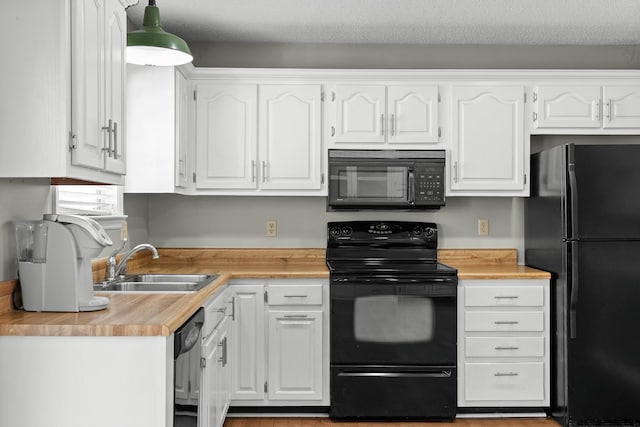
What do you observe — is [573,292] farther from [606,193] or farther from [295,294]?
[295,294]

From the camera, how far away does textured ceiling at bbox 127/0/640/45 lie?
3320 mm

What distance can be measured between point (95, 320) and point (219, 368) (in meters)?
1.16

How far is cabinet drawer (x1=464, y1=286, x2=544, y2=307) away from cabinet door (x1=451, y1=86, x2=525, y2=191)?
68 centimetres

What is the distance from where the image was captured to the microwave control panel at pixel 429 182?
146 inches

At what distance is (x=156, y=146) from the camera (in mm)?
3377

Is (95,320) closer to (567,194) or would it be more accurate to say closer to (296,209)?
(296,209)

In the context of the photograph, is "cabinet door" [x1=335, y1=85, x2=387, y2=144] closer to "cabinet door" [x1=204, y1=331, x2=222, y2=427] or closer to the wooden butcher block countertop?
the wooden butcher block countertop

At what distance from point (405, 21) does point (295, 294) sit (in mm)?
1786

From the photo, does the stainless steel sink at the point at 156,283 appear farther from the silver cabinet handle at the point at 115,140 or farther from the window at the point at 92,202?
the silver cabinet handle at the point at 115,140

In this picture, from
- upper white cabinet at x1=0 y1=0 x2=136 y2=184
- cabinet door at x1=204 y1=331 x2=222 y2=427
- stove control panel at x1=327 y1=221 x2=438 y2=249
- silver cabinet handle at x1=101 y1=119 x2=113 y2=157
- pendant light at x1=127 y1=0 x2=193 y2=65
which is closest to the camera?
upper white cabinet at x1=0 y1=0 x2=136 y2=184

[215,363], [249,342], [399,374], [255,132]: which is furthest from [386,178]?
[215,363]

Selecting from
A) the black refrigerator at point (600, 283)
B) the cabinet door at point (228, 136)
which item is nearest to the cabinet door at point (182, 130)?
the cabinet door at point (228, 136)

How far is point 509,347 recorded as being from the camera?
3484mm

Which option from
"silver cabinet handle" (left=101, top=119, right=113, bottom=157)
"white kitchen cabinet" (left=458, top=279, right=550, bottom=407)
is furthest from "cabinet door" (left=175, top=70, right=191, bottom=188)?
"white kitchen cabinet" (left=458, top=279, right=550, bottom=407)
